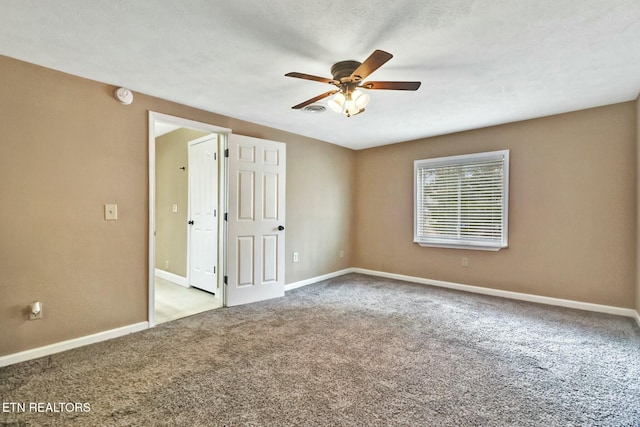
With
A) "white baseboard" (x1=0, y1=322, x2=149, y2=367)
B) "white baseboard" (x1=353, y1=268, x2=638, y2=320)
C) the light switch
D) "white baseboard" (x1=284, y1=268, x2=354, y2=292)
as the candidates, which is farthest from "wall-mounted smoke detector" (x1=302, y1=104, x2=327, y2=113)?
Result: "white baseboard" (x1=353, y1=268, x2=638, y2=320)

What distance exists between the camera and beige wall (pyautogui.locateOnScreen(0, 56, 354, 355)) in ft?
7.33

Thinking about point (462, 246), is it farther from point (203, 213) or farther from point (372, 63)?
point (203, 213)

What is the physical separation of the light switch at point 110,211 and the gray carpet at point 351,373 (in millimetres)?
1104

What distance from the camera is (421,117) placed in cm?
364

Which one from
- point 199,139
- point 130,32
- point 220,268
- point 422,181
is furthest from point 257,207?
point 422,181

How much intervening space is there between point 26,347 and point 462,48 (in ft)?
12.9

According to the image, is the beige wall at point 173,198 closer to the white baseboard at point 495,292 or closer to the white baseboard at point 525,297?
the white baseboard at point 495,292

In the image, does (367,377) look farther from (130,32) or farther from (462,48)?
(130,32)

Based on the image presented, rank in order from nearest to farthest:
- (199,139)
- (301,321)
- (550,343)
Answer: (550,343)
(301,321)
(199,139)

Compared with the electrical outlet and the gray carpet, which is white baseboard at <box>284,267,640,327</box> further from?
the electrical outlet

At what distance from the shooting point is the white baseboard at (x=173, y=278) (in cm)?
457

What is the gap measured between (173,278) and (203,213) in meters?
1.40

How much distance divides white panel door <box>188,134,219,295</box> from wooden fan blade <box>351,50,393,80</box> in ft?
8.35

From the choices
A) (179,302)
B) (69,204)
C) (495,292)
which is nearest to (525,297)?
(495,292)
